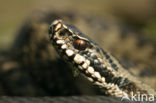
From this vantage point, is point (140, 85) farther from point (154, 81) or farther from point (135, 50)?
point (135, 50)

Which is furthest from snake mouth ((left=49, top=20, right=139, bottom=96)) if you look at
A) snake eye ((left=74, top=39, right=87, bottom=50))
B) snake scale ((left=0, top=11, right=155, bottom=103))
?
snake scale ((left=0, top=11, right=155, bottom=103))

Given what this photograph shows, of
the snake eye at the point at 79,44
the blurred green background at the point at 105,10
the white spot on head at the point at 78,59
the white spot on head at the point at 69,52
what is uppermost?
the blurred green background at the point at 105,10

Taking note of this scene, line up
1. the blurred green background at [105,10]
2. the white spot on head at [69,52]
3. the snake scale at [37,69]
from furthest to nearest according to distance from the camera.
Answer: the blurred green background at [105,10] → the snake scale at [37,69] → the white spot on head at [69,52]

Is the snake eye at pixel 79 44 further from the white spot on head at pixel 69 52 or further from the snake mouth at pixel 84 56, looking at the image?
the white spot on head at pixel 69 52

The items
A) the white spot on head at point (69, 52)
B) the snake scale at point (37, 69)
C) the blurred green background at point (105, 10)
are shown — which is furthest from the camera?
the blurred green background at point (105, 10)

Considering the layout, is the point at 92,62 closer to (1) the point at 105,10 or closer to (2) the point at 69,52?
(2) the point at 69,52

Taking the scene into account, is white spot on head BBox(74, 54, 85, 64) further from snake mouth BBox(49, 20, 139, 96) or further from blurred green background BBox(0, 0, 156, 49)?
blurred green background BBox(0, 0, 156, 49)

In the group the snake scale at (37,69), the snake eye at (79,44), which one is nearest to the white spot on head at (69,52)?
the snake eye at (79,44)

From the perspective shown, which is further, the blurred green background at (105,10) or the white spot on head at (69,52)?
the blurred green background at (105,10)
